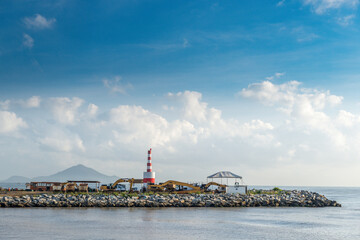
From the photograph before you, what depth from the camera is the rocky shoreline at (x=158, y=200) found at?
152ft

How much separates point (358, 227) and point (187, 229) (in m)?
15.3

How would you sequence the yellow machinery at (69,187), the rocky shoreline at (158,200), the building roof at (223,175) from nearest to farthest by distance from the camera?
the rocky shoreline at (158,200)
the yellow machinery at (69,187)
the building roof at (223,175)

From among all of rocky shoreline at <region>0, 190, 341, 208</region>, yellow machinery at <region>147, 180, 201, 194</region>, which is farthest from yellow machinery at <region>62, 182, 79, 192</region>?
yellow machinery at <region>147, 180, 201, 194</region>

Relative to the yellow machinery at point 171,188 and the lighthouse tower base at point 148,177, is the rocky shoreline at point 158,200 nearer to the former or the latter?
the yellow machinery at point 171,188

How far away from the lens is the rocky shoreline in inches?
1829

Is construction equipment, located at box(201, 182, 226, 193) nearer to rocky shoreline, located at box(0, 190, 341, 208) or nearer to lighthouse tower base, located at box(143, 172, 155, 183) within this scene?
rocky shoreline, located at box(0, 190, 341, 208)

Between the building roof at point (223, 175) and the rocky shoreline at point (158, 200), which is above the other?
the building roof at point (223, 175)

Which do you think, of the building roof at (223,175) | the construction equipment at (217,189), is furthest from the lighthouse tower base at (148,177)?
the building roof at (223,175)

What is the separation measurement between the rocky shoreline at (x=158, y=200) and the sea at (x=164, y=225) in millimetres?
2835

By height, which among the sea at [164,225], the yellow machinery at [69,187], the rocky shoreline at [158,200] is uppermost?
the yellow machinery at [69,187]

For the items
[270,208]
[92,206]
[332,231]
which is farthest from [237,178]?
[332,231]

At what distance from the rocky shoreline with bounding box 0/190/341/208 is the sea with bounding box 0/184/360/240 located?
2835 mm

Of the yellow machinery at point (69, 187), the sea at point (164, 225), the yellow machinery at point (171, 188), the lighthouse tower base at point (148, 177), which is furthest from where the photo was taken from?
the lighthouse tower base at point (148, 177)

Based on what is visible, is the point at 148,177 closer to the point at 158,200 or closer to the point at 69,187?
the point at 158,200
